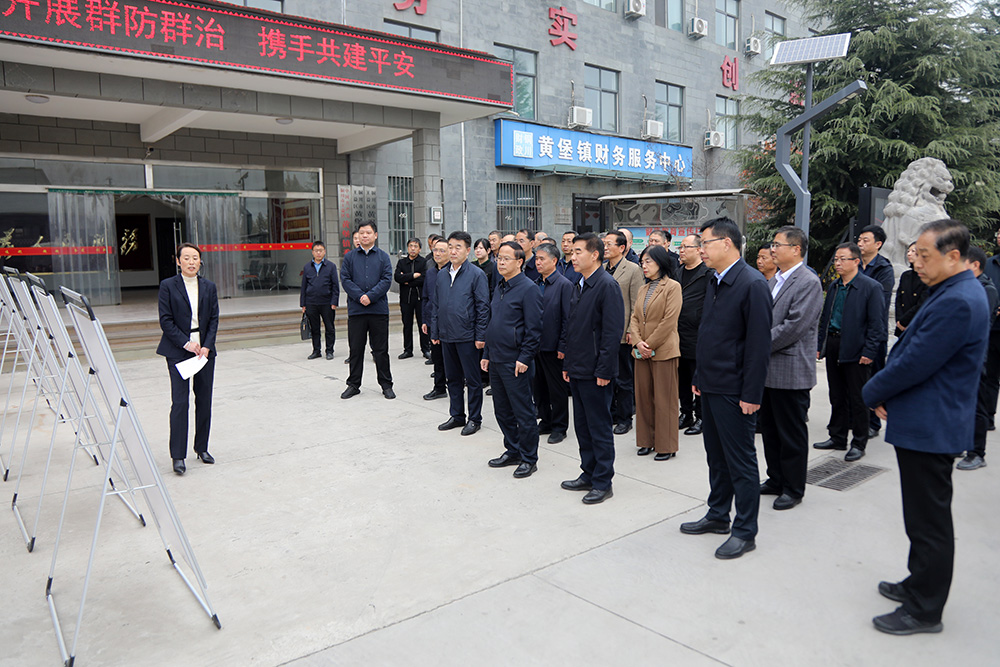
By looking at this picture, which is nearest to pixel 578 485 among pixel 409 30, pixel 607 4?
pixel 409 30

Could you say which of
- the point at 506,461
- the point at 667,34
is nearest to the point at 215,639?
the point at 506,461

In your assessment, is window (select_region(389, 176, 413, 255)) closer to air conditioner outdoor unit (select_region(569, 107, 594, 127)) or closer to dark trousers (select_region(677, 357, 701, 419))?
air conditioner outdoor unit (select_region(569, 107, 594, 127))

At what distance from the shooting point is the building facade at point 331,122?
988 centimetres

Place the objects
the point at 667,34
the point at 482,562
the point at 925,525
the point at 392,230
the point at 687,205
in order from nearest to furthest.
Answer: the point at 925,525 → the point at 482,562 → the point at 687,205 → the point at 392,230 → the point at 667,34

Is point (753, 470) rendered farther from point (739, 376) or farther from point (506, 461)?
point (506, 461)

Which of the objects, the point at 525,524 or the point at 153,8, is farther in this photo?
the point at 153,8

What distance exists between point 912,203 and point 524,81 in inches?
401

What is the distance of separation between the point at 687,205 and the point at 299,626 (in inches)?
488

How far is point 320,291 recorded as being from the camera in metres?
10.0

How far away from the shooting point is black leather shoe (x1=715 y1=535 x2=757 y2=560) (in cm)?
364

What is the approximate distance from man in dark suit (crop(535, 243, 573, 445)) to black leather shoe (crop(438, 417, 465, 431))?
737 millimetres

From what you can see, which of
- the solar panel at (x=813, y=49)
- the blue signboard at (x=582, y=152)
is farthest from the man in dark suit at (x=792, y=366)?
the blue signboard at (x=582, y=152)

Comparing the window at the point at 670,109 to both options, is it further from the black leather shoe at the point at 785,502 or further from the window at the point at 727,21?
the black leather shoe at the point at 785,502

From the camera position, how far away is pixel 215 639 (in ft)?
9.84
